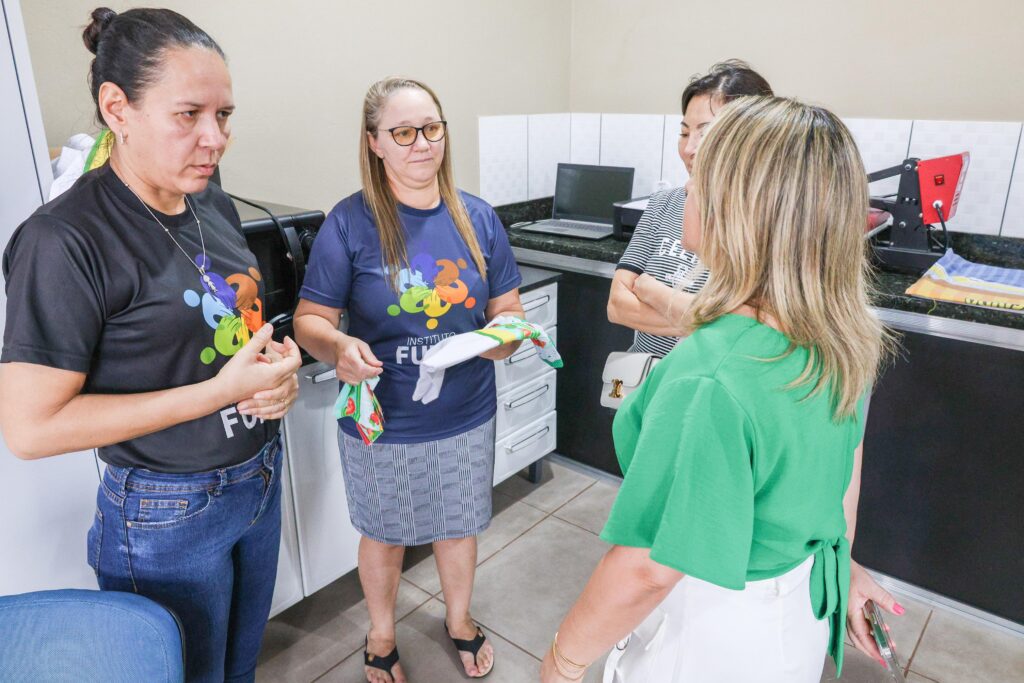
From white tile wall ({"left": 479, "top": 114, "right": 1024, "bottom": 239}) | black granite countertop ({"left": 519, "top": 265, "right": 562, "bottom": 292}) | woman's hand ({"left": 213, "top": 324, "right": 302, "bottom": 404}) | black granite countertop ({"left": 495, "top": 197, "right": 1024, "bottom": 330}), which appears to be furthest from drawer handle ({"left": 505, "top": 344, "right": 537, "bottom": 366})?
woman's hand ({"left": 213, "top": 324, "right": 302, "bottom": 404})

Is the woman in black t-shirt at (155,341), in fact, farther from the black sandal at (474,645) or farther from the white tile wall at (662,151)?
the white tile wall at (662,151)

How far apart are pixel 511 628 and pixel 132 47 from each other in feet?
5.58

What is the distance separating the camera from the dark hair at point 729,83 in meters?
1.47

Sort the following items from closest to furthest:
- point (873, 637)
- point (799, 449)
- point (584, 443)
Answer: point (799, 449), point (873, 637), point (584, 443)

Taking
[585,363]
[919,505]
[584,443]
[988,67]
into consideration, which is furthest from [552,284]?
[988,67]

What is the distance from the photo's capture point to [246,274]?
123 cm

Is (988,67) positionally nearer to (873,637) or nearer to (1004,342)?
(1004,342)

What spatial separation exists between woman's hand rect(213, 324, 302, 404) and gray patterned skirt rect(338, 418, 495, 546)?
1.78 ft

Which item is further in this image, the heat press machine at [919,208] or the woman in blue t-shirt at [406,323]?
the heat press machine at [919,208]

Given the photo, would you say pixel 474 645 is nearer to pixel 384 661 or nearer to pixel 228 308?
pixel 384 661

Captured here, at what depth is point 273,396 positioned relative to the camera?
1171mm

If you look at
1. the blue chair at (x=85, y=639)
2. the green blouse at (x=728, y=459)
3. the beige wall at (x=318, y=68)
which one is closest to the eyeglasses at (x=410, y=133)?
the beige wall at (x=318, y=68)

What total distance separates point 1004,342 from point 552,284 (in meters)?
1.35

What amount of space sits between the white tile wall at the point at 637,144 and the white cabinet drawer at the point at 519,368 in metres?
0.86
